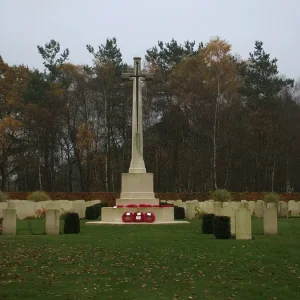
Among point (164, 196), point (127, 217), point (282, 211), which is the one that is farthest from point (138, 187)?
point (164, 196)

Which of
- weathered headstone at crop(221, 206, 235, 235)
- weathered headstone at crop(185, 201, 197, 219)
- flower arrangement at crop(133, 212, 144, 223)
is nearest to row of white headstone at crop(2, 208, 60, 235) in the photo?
weathered headstone at crop(221, 206, 235, 235)

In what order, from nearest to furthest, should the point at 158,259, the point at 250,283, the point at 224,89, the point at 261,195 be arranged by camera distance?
the point at 250,283, the point at 158,259, the point at 261,195, the point at 224,89

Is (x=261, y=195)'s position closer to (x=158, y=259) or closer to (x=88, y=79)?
(x=88, y=79)

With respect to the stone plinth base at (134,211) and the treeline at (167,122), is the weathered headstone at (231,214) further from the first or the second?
the treeline at (167,122)

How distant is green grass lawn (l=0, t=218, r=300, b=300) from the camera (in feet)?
27.5

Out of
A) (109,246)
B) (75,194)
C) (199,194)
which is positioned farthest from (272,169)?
(109,246)

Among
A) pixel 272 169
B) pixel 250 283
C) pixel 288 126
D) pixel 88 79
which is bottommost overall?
pixel 250 283

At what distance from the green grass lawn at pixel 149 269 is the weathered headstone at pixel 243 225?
12.8 inches

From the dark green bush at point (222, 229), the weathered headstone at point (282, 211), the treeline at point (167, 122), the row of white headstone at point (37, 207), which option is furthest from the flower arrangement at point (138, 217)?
the treeline at point (167, 122)

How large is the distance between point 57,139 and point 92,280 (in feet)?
137

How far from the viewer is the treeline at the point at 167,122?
45469 mm

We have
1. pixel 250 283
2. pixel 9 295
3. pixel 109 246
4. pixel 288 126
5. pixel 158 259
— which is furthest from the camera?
pixel 288 126

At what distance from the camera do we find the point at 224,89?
1780 inches

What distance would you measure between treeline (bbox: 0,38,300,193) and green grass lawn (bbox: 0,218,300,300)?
99.5 ft
